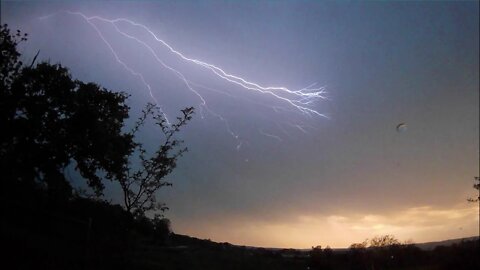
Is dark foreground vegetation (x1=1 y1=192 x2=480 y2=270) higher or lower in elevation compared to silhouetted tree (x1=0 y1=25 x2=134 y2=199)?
lower

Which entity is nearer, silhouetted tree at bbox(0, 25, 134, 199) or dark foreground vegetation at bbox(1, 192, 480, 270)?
dark foreground vegetation at bbox(1, 192, 480, 270)

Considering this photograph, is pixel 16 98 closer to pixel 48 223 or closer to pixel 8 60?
pixel 8 60

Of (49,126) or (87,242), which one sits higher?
(49,126)

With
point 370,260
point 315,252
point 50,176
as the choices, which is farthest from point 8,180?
point 370,260

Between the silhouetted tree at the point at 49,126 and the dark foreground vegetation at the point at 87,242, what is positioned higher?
the silhouetted tree at the point at 49,126

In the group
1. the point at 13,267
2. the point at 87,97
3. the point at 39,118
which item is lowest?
the point at 13,267
